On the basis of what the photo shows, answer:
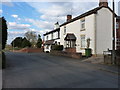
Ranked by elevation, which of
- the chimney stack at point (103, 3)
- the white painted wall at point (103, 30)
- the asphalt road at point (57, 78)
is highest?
the chimney stack at point (103, 3)

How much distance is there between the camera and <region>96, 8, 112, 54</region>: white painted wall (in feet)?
88.1

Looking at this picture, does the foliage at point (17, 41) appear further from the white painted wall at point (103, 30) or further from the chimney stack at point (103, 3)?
the white painted wall at point (103, 30)

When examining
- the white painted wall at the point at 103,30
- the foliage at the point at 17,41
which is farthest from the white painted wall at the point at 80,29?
the foliage at the point at 17,41

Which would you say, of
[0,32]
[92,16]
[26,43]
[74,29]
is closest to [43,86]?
[0,32]

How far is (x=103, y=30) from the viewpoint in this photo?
2719 cm

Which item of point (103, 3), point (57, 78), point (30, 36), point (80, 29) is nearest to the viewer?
point (57, 78)

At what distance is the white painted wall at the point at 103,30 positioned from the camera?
88.1ft

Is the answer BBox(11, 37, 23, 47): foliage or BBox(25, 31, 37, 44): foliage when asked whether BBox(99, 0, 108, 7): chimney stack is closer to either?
BBox(25, 31, 37, 44): foliage

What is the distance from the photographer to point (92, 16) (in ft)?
88.8

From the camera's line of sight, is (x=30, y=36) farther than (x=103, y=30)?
Yes

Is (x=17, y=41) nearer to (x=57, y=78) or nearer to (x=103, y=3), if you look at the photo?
(x=103, y=3)

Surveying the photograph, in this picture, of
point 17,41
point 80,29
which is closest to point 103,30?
point 80,29

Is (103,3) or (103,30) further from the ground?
(103,3)

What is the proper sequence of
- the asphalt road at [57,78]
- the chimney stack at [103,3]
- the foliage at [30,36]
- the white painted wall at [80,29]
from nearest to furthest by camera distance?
the asphalt road at [57,78] → the white painted wall at [80,29] → the chimney stack at [103,3] → the foliage at [30,36]
